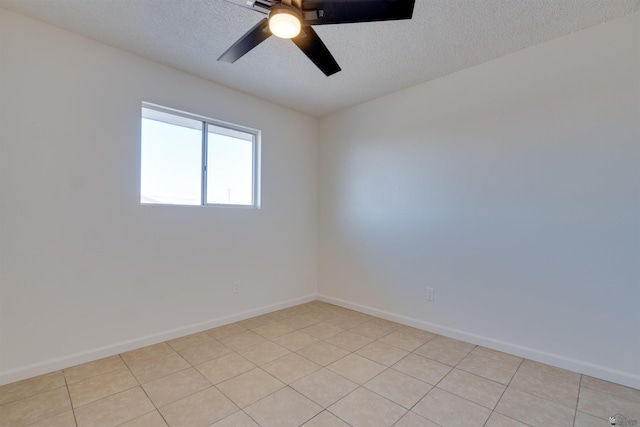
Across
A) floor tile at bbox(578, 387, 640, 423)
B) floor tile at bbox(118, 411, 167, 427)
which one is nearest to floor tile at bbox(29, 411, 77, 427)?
floor tile at bbox(118, 411, 167, 427)

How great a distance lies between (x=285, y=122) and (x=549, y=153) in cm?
273

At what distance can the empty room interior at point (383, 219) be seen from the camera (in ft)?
6.02

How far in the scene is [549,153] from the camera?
2271mm

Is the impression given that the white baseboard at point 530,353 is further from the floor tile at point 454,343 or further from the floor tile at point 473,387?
the floor tile at point 473,387

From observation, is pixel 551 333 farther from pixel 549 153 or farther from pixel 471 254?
pixel 549 153

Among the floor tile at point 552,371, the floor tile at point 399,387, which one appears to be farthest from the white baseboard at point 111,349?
the floor tile at point 552,371

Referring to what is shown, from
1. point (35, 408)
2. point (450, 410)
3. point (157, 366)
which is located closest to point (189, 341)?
point (157, 366)

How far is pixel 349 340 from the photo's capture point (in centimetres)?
269

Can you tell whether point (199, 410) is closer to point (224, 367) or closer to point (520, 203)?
point (224, 367)

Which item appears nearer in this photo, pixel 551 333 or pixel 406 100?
pixel 551 333

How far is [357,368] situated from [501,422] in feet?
3.00

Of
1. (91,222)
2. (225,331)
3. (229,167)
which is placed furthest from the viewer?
(229,167)

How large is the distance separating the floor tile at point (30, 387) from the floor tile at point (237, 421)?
122 cm

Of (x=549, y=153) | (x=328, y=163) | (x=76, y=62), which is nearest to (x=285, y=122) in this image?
(x=328, y=163)
